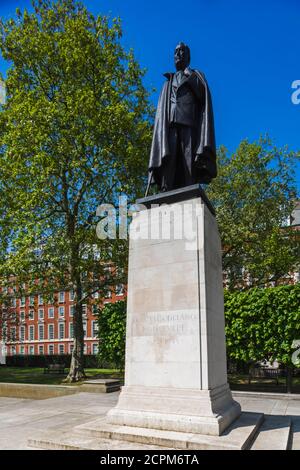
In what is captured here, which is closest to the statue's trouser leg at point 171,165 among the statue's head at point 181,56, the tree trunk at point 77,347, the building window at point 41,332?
the statue's head at point 181,56

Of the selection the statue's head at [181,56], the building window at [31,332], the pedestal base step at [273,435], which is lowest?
the building window at [31,332]

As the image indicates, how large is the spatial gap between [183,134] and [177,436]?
6.40 m

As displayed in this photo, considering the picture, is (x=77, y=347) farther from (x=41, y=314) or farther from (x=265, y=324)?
(x=41, y=314)

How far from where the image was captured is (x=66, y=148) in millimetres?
22609

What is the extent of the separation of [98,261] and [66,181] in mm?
5120

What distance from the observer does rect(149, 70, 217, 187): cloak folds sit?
9.43 m

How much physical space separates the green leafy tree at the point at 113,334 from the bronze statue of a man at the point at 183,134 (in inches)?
555

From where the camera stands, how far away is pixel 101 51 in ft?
83.6

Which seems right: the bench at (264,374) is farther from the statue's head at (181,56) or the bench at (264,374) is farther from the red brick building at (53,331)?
the red brick building at (53,331)

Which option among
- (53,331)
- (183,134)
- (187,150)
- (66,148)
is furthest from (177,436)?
(53,331)

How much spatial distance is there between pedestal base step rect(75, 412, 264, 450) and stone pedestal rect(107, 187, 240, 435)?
160 millimetres

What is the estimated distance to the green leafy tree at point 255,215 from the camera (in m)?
28.0
